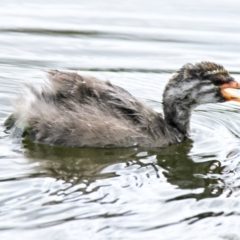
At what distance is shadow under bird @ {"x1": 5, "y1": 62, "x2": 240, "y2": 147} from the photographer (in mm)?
10125

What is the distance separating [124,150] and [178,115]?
1078 mm

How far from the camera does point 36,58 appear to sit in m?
13.6

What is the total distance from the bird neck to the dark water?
0.69 feet

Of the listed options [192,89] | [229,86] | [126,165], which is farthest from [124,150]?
[229,86]

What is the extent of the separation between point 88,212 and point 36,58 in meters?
5.84

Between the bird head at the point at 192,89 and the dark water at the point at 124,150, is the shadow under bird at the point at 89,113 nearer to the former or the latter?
the bird head at the point at 192,89

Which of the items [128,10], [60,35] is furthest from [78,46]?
[128,10]

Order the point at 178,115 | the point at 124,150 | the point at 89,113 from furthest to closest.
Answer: the point at 178,115, the point at 124,150, the point at 89,113

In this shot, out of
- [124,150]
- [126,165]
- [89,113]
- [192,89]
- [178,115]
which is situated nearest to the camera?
[126,165]

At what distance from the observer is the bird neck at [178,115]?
11.0m

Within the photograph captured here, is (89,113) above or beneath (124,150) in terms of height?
above

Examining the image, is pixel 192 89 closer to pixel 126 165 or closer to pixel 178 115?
pixel 178 115

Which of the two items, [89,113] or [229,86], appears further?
[229,86]

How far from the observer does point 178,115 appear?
11.0 meters
